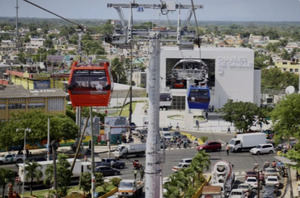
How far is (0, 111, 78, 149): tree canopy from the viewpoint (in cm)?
5131

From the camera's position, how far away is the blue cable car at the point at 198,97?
52.4 metres

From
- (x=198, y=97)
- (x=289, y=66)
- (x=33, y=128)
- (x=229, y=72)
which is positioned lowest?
(x=289, y=66)

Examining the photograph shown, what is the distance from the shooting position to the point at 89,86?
93.0 ft

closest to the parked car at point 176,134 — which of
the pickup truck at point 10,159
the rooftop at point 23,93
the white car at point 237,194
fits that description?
the rooftop at point 23,93

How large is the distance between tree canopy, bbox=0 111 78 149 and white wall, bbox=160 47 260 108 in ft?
110

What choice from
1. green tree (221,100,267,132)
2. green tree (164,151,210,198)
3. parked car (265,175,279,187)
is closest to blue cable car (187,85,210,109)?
parked car (265,175,279,187)

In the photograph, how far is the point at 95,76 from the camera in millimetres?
28328

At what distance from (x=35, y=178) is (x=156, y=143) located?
54.7 ft

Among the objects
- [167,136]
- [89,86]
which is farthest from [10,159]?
[89,86]

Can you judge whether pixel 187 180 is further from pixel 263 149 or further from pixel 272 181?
pixel 263 149

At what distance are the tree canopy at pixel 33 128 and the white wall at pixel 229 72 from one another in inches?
1323

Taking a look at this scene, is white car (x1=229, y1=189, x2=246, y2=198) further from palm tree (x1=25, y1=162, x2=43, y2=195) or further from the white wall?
the white wall

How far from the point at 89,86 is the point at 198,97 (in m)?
24.8

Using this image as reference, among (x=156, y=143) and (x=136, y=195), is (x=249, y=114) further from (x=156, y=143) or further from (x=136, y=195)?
(x=156, y=143)
